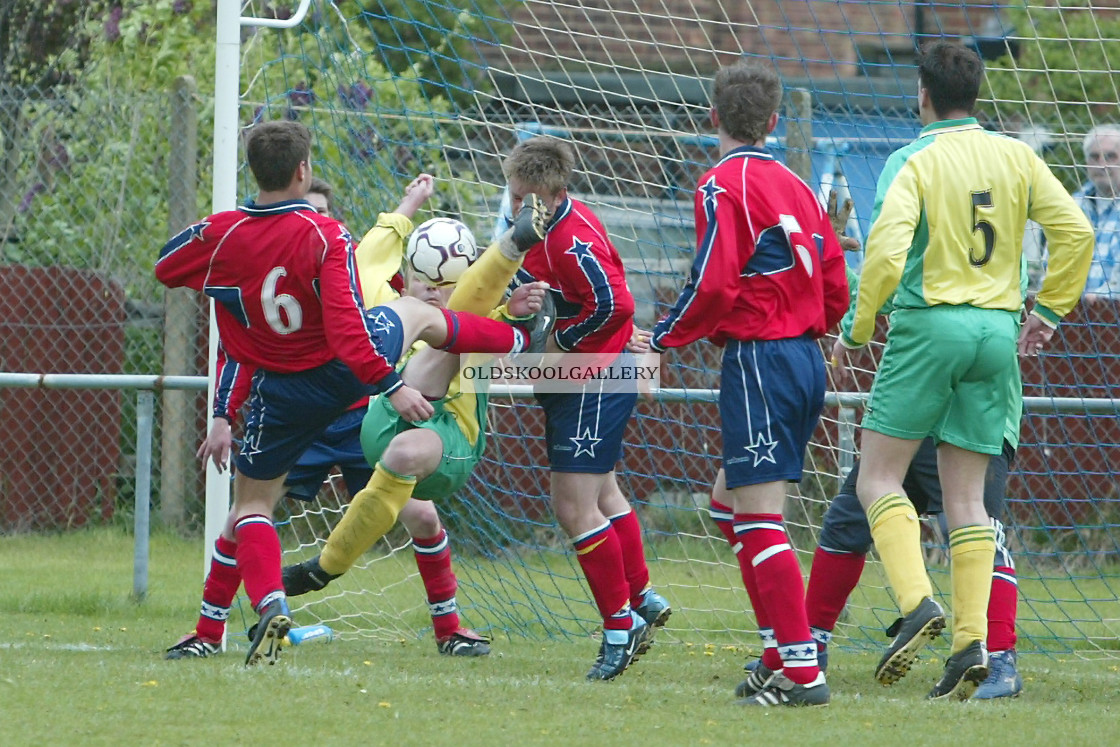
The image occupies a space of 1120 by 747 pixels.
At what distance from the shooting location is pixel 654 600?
5.59 m

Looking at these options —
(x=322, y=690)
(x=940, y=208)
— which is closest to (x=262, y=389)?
(x=322, y=690)

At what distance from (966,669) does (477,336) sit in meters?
1.91

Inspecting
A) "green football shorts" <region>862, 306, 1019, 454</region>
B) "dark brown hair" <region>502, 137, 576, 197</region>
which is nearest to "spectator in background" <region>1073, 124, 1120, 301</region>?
"green football shorts" <region>862, 306, 1019, 454</region>

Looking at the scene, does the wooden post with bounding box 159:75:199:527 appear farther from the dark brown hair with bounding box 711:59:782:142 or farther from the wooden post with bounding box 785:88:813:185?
the dark brown hair with bounding box 711:59:782:142

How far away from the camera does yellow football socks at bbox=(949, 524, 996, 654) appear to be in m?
4.57

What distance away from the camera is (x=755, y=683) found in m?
4.59

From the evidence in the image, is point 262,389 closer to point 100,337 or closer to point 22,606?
point 22,606

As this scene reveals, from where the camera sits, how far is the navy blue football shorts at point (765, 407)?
172 inches

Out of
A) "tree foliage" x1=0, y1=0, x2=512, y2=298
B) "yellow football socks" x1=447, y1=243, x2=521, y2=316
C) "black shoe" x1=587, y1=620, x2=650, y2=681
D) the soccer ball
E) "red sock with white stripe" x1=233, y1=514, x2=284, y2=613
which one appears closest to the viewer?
"red sock with white stripe" x1=233, y1=514, x2=284, y2=613

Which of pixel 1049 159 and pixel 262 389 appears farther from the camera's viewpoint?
pixel 1049 159

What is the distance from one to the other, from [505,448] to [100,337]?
2.67m

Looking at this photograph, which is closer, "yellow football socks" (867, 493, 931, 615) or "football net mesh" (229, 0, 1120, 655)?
"yellow football socks" (867, 493, 931, 615)

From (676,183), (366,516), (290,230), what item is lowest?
(366,516)

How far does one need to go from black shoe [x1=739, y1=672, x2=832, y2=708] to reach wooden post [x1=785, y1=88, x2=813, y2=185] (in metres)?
3.04
